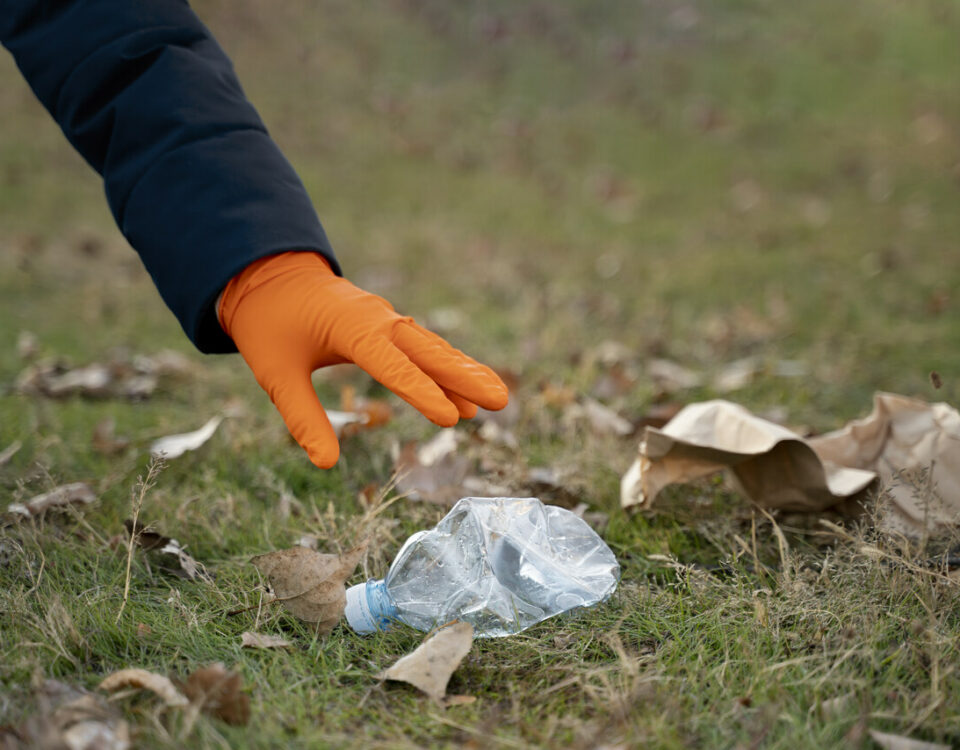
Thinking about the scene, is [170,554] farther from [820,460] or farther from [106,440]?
[820,460]

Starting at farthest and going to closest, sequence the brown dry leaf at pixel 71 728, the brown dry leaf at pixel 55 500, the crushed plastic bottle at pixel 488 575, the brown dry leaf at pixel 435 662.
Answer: the brown dry leaf at pixel 55 500 → the crushed plastic bottle at pixel 488 575 → the brown dry leaf at pixel 435 662 → the brown dry leaf at pixel 71 728

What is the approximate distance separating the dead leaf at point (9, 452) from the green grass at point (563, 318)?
→ 46mm

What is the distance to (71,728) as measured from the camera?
110 centimetres

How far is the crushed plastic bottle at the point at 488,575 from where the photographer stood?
1.48 metres

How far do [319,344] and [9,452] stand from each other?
106 centimetres

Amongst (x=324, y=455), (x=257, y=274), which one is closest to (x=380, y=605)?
(x=324, y=455)

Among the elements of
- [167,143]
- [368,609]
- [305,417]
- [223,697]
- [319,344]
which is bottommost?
[368,609]

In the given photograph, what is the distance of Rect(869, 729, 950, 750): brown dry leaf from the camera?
112cm

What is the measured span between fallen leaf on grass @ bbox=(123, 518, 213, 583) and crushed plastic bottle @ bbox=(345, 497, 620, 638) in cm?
37

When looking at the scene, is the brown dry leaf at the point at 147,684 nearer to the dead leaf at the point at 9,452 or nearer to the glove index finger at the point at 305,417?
the glove index finger at the point at 305,417

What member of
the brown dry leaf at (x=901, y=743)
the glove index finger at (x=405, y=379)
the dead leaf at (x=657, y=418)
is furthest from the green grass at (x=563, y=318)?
the glove index finger at (x=405, y=379)

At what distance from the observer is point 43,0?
67.9 inches

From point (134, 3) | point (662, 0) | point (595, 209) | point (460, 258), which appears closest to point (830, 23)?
point (662, 0)

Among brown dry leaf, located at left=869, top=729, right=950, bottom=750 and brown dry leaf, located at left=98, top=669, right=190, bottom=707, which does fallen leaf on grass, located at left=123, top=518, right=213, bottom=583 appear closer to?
→ brown dry leaf, located at left=98, top=669, right=190, bottom=707
